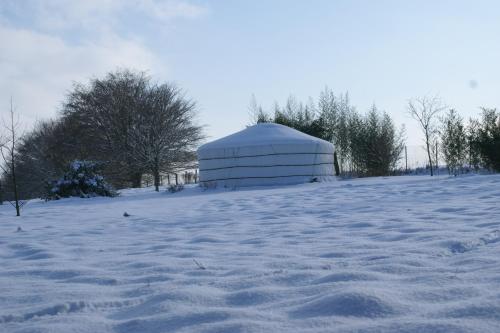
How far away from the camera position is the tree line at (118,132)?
64.2ft

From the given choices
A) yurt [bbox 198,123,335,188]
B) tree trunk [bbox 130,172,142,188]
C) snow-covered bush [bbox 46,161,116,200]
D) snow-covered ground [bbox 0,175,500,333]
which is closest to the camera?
snow-covered ground [bbox 0,175,500,333]

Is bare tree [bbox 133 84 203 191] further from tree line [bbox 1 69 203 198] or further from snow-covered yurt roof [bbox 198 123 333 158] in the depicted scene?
snow-covered yurt roof [bbox 198 123 333 158]

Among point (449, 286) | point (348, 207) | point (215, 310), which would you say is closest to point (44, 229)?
point (348, 207)

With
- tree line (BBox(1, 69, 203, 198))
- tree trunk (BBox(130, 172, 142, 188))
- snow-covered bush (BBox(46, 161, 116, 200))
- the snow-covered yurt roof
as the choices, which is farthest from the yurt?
tree trunk (BBox(130, 172, 142, 188))

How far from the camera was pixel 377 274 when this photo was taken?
7.00 feet

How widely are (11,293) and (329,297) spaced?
141 cm

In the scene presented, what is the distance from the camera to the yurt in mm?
12539

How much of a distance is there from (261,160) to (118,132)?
9.68m

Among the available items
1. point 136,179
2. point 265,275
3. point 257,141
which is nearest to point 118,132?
point 136,179

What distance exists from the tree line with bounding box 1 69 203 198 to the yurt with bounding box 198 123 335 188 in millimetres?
5846

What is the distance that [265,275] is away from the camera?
2.29 meters

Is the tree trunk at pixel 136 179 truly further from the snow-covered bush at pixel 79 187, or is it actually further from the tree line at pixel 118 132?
the snow-covered bush at pixel 79 187

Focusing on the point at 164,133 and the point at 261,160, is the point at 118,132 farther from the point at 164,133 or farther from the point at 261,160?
the point at 261,160

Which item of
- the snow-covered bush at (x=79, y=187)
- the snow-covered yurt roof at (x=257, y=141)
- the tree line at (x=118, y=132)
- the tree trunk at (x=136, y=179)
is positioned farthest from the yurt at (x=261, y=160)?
the tree trunk at (x=136, y=179)
